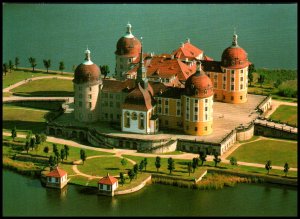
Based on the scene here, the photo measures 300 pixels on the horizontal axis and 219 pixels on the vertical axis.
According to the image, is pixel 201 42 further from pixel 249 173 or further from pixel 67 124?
pixel 249 173

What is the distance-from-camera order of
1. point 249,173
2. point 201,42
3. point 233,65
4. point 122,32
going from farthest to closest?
point 122,32 < point 201,42 < point 233,65 < point 249,173

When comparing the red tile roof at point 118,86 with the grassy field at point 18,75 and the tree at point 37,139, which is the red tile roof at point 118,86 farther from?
the grassy field at point 18,75

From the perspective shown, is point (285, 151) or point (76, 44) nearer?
point (285, 151)

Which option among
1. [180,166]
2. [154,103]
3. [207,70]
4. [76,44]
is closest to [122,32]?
[76,44]

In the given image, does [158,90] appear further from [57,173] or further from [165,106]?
[57,173]

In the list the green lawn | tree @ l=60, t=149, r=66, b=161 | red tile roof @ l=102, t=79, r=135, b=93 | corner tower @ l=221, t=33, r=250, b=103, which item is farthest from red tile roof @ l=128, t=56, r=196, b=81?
tree @ l=60, t=149, r=66, b=161

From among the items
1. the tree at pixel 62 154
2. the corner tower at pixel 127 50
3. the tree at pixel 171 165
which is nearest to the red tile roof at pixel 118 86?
the corner tower at pixel 127 50
